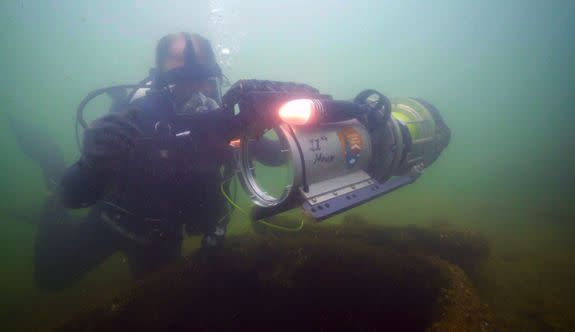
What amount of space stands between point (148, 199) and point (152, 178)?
328 mm

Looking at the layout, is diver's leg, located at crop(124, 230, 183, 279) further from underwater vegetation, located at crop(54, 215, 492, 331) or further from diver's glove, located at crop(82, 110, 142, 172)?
diver's glove, located at crop(82, 110, 142, 172)

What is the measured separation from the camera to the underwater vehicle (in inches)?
76.0

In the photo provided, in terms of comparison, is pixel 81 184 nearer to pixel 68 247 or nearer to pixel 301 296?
pixel 68 247

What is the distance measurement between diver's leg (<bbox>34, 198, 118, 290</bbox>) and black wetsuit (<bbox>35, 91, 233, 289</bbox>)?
0.04 feet

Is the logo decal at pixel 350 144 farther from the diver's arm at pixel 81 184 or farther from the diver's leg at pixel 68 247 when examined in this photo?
the diver's leg at pixel 68 247

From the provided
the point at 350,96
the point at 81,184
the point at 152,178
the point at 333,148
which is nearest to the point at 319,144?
the point at 333,148

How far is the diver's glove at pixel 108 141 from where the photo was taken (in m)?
2.27

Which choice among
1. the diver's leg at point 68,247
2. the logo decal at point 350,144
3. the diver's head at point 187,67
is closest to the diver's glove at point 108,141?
the diver's head at point 187,67

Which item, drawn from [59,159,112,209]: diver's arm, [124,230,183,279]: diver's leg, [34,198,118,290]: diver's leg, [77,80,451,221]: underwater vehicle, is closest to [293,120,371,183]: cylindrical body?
[77,80,451,221]: underwater vehicle

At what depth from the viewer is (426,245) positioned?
4836mm

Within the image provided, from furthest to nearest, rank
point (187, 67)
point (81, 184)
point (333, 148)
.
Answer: point (187, 67) < point (81, 184) < point (333, 148)

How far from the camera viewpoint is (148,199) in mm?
3281

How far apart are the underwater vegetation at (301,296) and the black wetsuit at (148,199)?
632 millimetres

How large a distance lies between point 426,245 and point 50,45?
6319 cm
